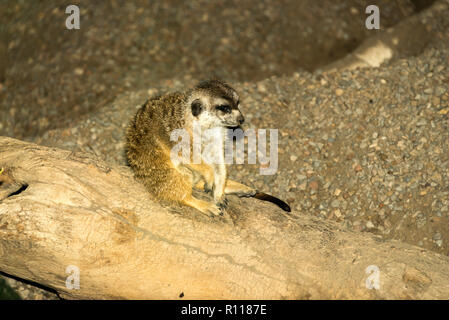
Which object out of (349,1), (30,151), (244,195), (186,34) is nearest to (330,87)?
(349,1)

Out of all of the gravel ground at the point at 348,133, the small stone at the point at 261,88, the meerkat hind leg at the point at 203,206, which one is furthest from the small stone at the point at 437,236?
the small stone at the point at 261,88

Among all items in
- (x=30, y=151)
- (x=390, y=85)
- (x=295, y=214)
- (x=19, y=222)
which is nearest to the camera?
(x=19, y=222)

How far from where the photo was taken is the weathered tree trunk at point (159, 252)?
283 centimetres

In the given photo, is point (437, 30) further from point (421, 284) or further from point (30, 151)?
point (30, 151)

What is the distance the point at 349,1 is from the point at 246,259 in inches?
183

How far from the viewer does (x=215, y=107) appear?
10.9 feet

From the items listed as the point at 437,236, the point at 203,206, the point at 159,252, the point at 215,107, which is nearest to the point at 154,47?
the point at 215,107

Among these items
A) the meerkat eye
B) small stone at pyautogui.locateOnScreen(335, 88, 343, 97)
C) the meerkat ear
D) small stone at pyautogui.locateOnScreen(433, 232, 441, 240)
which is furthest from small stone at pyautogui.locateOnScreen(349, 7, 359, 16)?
the meerkat ear

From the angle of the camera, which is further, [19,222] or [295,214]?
[295,214]

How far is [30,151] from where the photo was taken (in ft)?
10.8

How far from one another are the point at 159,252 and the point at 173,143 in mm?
843

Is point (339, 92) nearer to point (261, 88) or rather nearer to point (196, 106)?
point (261, 88)

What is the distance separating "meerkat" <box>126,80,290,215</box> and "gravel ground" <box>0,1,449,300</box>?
4.08ft

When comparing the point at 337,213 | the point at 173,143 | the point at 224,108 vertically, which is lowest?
the point at 337,213
